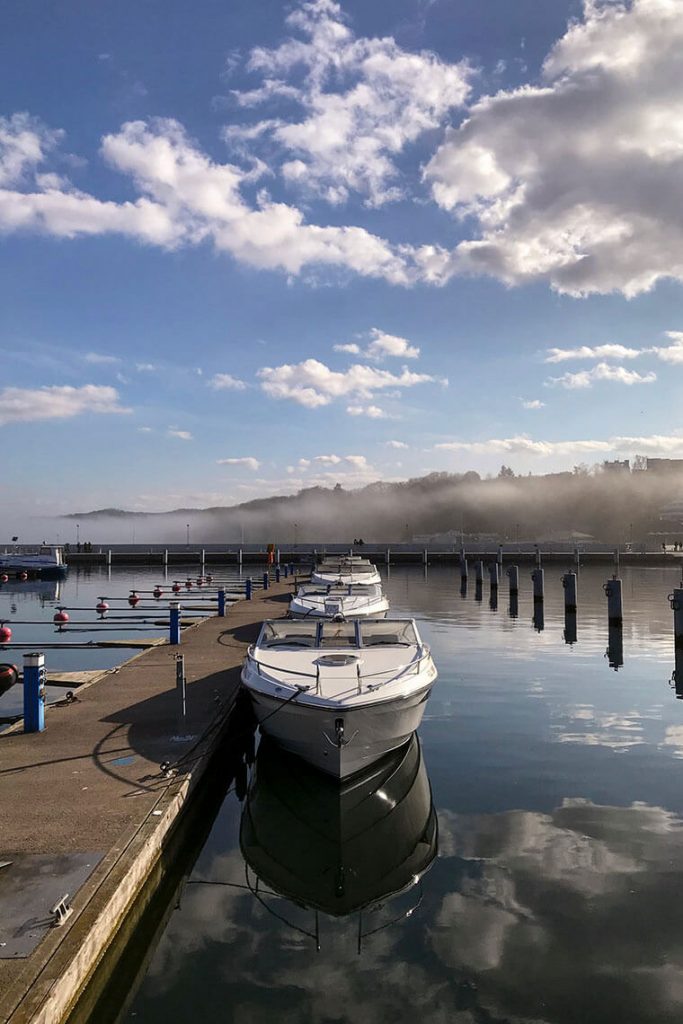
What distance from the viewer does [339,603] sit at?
2609 cm

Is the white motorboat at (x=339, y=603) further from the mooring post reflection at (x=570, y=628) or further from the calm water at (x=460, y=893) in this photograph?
the calm water at (x=460, y=893)

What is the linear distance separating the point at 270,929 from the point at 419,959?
1.74m

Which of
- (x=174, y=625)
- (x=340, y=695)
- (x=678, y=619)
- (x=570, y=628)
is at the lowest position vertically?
(x=570, y=628)

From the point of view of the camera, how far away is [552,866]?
30.9 ft

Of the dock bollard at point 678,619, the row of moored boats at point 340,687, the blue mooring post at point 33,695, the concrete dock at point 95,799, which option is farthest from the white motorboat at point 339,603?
the blue mooring post at point 33,695

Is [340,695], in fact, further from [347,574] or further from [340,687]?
[347,574]

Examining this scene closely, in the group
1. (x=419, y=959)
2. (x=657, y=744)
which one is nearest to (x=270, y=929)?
(x=419, y=959)

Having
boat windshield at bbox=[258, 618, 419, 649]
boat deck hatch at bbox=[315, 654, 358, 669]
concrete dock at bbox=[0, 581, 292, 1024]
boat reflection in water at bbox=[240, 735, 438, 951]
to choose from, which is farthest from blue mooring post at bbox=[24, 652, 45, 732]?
boat deck hatch at bbox=[315, 654, 358, 669]

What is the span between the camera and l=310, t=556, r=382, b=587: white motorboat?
37.1m

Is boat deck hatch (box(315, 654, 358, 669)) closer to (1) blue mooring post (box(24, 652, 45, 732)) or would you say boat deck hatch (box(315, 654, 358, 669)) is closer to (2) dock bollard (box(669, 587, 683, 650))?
(1) blue mooring post (box(24, 652, 45, 732))

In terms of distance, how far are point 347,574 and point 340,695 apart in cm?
2826

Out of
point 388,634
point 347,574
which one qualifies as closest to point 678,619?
point 388,634

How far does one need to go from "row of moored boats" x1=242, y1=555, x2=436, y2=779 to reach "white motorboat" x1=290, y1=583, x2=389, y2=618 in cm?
649

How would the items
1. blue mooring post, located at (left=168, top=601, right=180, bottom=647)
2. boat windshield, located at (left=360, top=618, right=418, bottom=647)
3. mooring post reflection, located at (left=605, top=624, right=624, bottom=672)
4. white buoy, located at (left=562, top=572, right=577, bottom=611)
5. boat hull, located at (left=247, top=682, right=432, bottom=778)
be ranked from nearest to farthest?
boat hull, located at (left=247, top=682, right=432, bottom=778) < boat windshield, located at (left=360, top=618, right=418, bottom=647) < blue mooring post, located at (left=168, top=601, right=180, bottom=647) < mooring post reflection, located at (left=605, top=624, right=624, bottom=672) < white buoy, located at (left=562, top=572, right=577, bottom=611)
